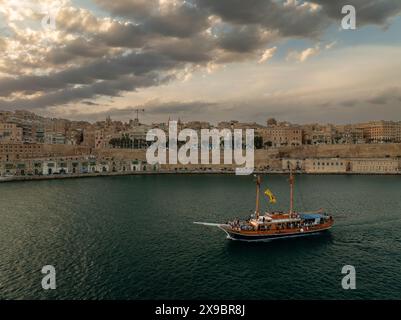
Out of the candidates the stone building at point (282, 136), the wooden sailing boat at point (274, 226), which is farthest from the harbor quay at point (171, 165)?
the wooden sailing boat at point (274, 226)

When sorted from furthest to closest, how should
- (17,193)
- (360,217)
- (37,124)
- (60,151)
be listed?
(37,124), (60,151), (17,193), (360,217)

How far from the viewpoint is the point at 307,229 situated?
26.6 meters

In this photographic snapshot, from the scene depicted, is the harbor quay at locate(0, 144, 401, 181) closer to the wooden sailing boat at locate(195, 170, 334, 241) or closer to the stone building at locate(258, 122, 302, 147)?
the stone building at locate(258, 122, 302, 147)

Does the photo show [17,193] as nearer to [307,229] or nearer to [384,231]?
[307,229]

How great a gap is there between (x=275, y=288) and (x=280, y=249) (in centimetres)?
659

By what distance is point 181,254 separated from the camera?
2128 centimetres

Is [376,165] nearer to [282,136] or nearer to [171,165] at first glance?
[282,136]

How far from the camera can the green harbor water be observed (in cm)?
1658

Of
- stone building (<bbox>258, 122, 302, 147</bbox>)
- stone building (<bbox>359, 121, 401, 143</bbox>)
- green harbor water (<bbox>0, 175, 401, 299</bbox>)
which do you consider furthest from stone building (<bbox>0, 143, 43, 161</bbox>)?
stone building (<bbox>359, 121, 401, 143</bbox>)

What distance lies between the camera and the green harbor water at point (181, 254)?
16.6 m

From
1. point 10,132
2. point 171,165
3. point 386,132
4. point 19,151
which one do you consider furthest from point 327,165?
point 10,132

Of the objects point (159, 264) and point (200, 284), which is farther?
point (159, 264)
